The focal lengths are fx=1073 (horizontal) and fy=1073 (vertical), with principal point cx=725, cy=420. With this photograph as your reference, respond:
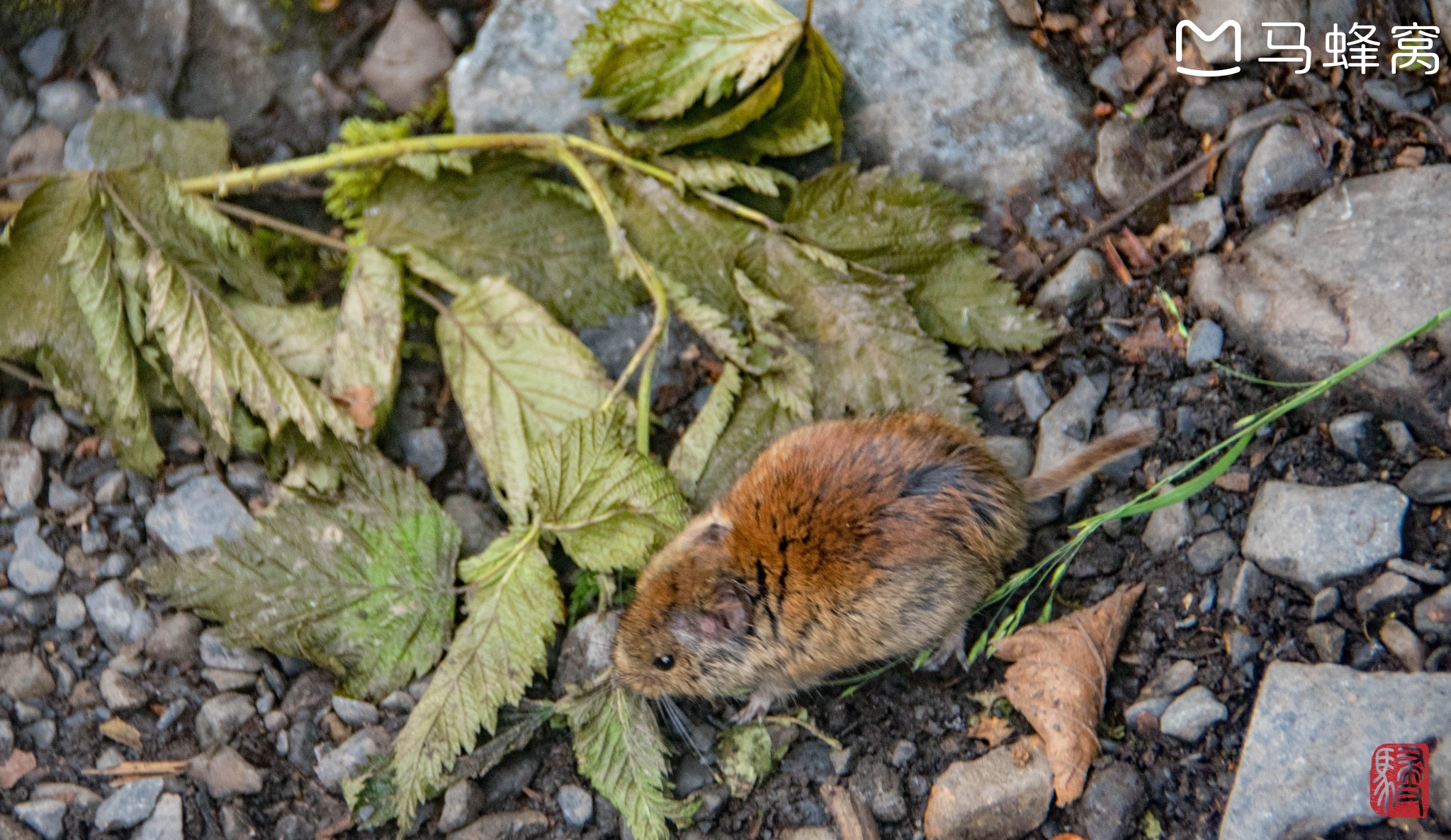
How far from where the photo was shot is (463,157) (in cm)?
445

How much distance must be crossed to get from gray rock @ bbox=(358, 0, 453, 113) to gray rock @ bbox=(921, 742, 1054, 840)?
3.72 metres

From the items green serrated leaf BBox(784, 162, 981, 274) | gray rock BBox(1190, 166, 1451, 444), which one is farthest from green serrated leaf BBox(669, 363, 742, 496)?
gray rock BBox(1190, 166, 1451, 444)

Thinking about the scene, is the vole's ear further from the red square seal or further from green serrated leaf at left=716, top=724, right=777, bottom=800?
the red square seal

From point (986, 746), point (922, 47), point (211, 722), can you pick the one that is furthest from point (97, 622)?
point (922, 47)

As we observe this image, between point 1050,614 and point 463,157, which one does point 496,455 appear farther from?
point 1050,614

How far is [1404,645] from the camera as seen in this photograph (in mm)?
3299

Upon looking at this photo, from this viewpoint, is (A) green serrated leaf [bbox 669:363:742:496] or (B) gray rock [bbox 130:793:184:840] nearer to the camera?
(B) gray rock [bbox 130:793:184:840]

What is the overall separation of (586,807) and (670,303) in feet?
6.38

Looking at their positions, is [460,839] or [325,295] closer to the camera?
[460,839]

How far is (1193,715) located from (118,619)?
3.94 meters

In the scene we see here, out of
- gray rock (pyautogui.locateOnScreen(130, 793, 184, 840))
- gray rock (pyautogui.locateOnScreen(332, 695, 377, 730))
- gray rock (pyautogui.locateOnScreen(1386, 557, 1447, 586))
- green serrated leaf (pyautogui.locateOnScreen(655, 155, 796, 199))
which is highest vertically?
green serrated leaf (pyautogui.locateOnScreen(655, 155, 796, 199))

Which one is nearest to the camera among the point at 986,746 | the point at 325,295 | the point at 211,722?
the point at 986,746

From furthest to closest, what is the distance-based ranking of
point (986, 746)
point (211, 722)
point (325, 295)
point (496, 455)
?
point (325, 295), point (496, 455), point (211, 722), point (986, 746)

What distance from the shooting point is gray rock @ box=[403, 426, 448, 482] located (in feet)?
14.7
